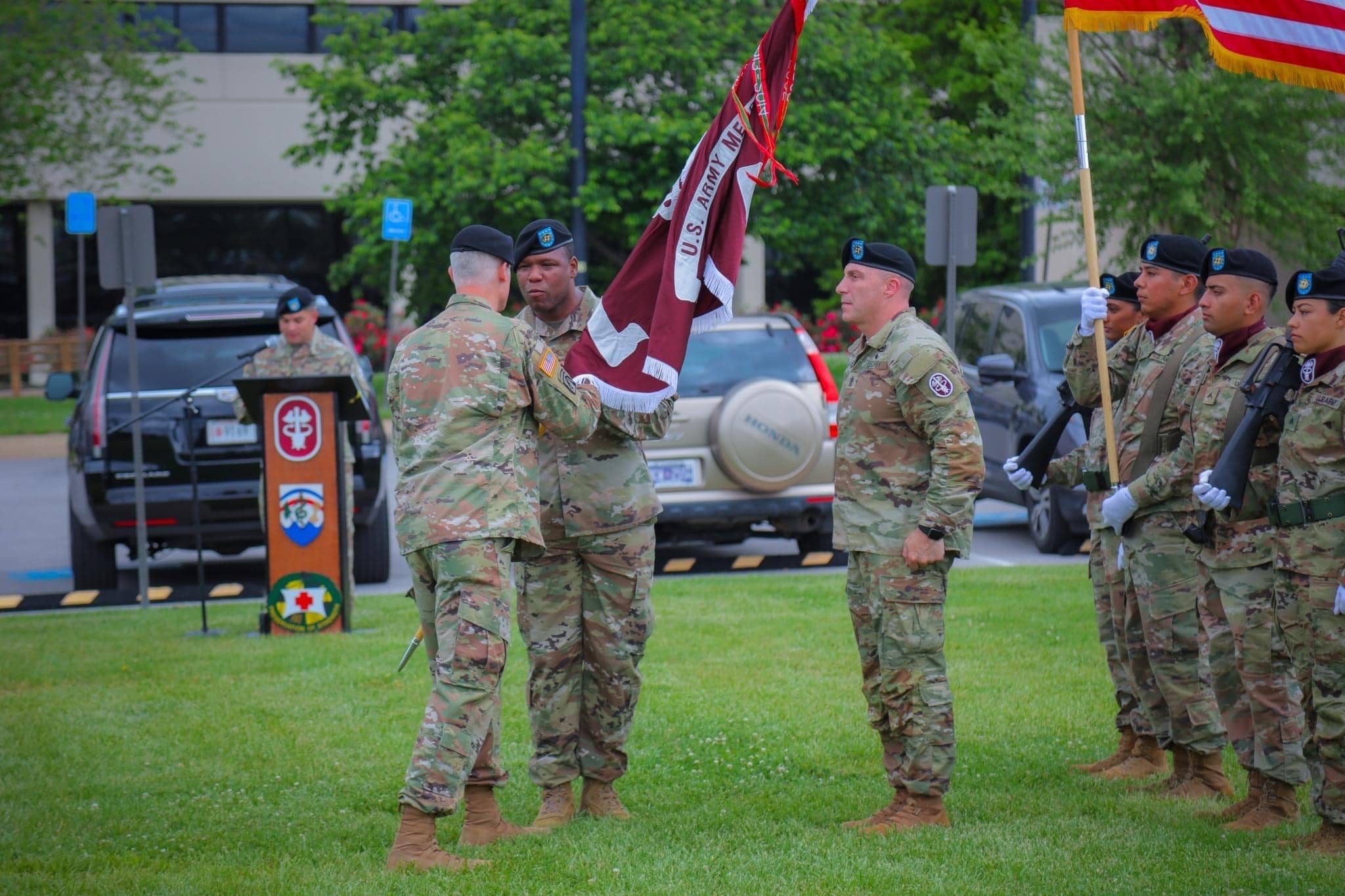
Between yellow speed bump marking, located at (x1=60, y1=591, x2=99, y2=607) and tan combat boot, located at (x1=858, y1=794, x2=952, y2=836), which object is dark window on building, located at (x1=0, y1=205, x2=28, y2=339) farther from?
tan combat boot, located at (x1=858, y1=794, x2=952, y2=836)

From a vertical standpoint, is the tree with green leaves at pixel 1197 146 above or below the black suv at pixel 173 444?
above

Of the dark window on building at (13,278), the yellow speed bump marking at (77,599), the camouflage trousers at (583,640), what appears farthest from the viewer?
the dark window on building at (13,278)

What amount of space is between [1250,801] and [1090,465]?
5.00 feet

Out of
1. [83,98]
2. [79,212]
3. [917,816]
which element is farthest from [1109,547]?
[83,98]

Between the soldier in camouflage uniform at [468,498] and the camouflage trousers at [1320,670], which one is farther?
the soldier in camouflage uniform at [468,498]

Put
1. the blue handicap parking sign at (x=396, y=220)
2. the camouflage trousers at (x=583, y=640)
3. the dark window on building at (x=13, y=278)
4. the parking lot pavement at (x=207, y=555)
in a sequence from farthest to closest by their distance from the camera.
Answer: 1. the dark window on building at (x=13, y=278)
2. the blue handicap parking sign at (x=396, y=220)
3. the parking lot pavement at (x=207, y=555)
4. the camouflage trousers at (x=583, y=640)

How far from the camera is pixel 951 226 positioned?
39.9ft

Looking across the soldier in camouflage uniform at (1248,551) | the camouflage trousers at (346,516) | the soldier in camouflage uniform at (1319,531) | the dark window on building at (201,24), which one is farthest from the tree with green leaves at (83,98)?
the soldier in camouflage uniform at (1319,531)

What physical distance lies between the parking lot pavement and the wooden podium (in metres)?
1.14

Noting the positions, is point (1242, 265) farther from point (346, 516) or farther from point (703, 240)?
point (346, 516)

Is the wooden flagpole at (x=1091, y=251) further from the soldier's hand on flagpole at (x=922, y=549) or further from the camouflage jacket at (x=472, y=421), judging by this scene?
the camouflage jacket at (x=472, y=421)

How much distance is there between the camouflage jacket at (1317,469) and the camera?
16.8ft

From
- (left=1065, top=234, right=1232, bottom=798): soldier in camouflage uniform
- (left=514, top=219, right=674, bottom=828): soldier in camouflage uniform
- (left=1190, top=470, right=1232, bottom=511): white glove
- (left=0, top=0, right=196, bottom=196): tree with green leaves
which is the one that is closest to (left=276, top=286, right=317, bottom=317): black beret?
(left=514, top=219, right=674, bottom=828): soldier in camouflage uniform

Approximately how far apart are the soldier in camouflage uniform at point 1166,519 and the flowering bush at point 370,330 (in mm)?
21799
